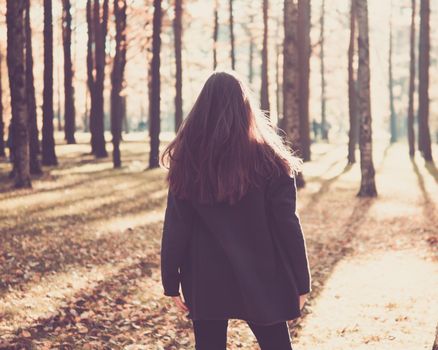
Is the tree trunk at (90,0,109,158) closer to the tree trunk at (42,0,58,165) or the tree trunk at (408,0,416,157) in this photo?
the tree trunk at (42,0,58,165)

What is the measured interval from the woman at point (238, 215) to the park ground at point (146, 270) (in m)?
3.37

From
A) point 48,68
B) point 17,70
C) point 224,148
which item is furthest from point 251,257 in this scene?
point 48,68

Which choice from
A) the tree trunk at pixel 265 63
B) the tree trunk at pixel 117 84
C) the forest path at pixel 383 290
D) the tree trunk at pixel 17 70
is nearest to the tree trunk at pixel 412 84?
the tree trunk at pixel 265 63

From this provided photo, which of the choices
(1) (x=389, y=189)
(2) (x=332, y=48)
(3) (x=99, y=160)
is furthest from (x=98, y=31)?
(2) (x=332, y=48)

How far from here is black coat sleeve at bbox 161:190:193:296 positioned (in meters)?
3.23

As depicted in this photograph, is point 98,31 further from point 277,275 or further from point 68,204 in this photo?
point 277,275

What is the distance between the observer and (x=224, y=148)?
10.4 ft

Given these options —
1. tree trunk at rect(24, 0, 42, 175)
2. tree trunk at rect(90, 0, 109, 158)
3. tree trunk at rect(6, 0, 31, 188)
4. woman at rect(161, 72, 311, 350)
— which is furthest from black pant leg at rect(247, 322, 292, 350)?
tree trunk at rect(90, 0, 109, 158)

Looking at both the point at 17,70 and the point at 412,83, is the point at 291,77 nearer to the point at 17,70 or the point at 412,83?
the point at 17,70

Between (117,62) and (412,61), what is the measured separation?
15801mm

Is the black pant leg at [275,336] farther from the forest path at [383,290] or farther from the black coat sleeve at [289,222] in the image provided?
the forest path at [383,290]

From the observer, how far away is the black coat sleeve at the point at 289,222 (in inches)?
124

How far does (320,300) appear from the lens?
8125 millimetres

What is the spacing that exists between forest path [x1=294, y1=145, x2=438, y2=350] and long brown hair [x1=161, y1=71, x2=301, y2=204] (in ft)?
12.2
